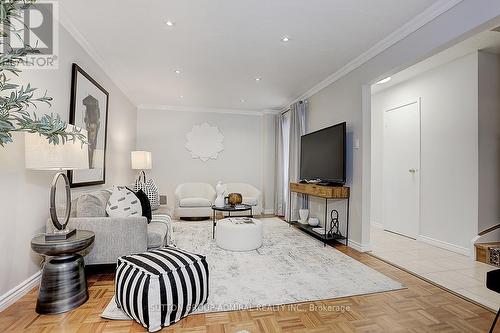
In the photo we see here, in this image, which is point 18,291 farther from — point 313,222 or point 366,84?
point 366,84

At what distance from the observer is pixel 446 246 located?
355 cm

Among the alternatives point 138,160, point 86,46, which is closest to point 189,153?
point 138,160

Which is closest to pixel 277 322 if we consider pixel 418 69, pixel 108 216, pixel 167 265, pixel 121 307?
pixel 167 265

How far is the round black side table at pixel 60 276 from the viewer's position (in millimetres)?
1887

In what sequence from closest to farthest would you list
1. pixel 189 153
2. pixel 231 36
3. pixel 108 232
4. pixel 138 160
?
1. pixel 108 232
2. pixel 231 36
3. pixel 138 160
4. pixel 189 153

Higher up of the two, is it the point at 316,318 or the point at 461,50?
the point at 461,50

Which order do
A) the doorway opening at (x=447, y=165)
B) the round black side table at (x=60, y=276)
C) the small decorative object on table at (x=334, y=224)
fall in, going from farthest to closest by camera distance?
the small decorative object on table at (x=334, y=224) < the doorway opening at (x=447, y=165) < the round black side table at (x=60, y=276)

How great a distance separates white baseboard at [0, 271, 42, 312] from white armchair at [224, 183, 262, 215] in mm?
3725

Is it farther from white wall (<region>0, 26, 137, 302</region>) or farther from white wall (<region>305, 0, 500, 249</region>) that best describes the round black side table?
white wall (<region>305, 0, 500, 249</region>)

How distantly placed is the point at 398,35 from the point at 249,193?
13.6 feet

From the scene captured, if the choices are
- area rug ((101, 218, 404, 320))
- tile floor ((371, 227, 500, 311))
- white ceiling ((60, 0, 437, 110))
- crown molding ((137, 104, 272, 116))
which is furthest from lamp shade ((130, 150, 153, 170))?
tile floor ((371, 227, 500, 311))

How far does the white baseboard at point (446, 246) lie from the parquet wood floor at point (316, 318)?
1.46 meters

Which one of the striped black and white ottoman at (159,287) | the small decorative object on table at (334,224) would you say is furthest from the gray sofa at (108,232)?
the small decorative object on table at (334,224)

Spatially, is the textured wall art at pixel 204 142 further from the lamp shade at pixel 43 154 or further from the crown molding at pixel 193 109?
the lamp shade at pixel 43 154
